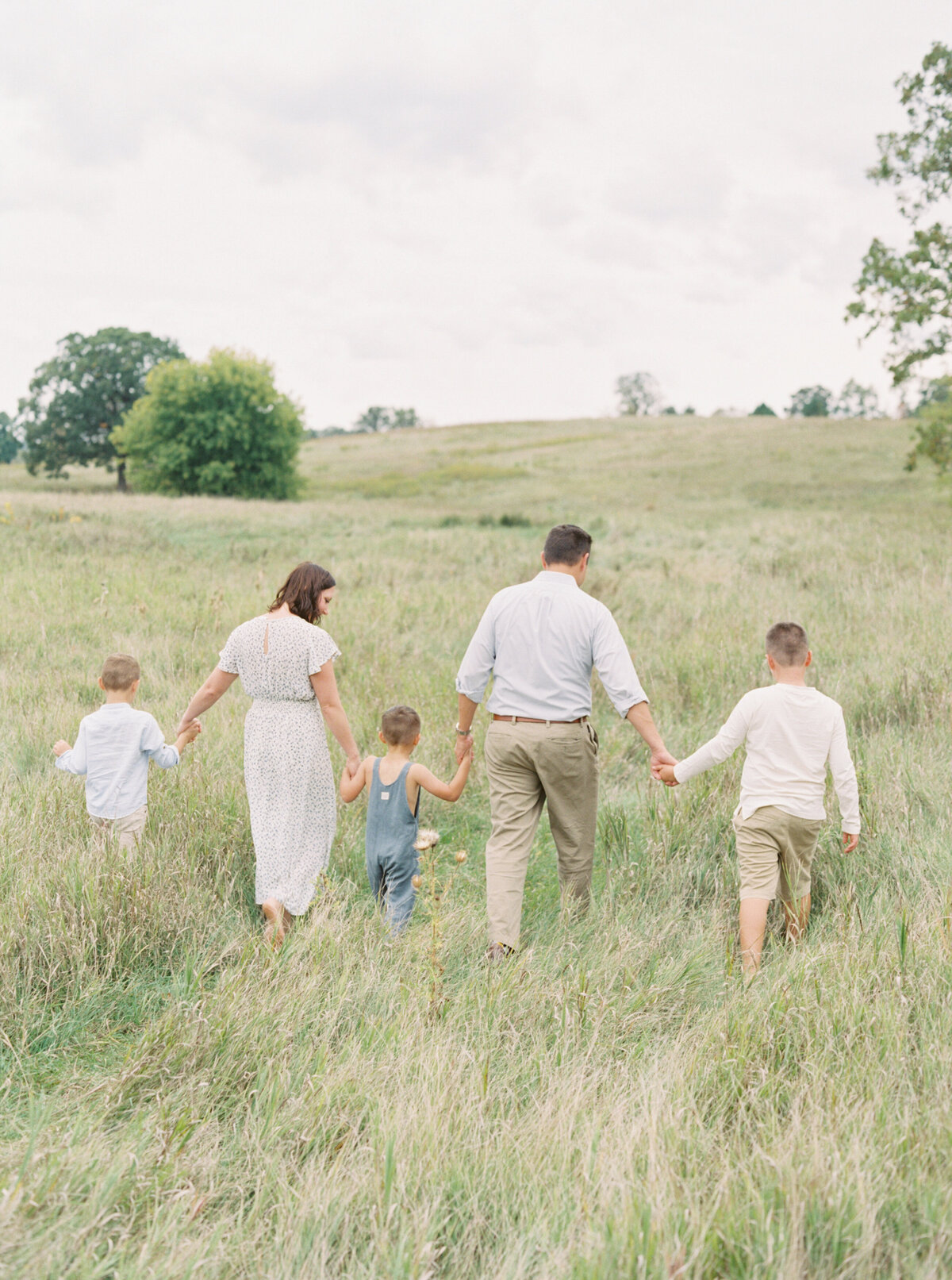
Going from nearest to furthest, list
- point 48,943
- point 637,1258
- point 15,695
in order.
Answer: point 637,1258
point 48,943
point 15,695

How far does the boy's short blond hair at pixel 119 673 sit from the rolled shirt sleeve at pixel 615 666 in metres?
2.34

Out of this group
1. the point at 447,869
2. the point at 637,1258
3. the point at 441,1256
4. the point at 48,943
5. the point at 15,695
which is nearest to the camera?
the point at 637,1258

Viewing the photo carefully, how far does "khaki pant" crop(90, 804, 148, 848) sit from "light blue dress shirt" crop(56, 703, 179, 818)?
0.05 metres

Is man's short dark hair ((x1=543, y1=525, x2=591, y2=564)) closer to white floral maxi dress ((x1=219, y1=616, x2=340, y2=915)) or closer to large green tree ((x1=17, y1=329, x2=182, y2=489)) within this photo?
white floral maxi dress ((x1=219, y1=616, x2=340, y2=915))

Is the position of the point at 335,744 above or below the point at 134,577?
below

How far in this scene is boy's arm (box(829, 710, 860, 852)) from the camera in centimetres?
392

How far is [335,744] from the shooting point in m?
6.60

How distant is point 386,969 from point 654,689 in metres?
4.98

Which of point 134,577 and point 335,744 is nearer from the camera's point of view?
point 335,744

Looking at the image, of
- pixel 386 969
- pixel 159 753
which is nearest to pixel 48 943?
pixel 159 753

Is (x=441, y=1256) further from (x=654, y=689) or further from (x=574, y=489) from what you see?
(x=574, y=489)

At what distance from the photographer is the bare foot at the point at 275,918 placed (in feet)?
12.9

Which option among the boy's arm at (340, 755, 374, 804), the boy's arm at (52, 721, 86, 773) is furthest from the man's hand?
the boy's arm at (52, 721, 86, 773)

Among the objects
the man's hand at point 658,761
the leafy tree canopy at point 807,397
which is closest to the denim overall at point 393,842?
the man's hand at point 658,761
